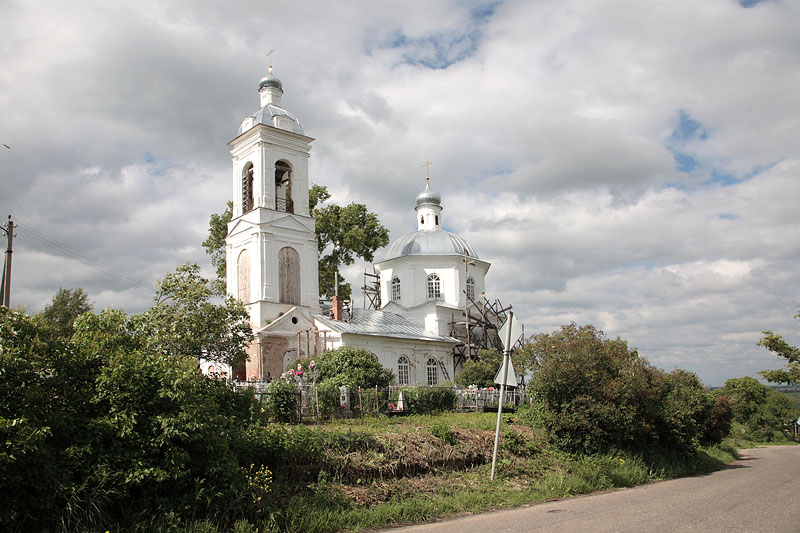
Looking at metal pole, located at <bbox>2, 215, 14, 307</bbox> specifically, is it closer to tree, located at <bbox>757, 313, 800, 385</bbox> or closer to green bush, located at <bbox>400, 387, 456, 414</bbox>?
green bush, located at <bbox>400, 387, 456, 414</bbox>

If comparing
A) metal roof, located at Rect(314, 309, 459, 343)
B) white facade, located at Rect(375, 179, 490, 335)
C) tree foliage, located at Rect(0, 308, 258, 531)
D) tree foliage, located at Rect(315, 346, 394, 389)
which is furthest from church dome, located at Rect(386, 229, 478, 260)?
tree foliage, located at Rect(0, 308, 258, 531)

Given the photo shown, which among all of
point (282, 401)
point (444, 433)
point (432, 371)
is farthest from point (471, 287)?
point (444, 433)

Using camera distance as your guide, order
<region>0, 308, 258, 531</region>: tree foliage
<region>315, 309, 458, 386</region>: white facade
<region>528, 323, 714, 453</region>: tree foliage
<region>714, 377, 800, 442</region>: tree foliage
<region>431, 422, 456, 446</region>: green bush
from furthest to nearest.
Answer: <region>714, 377, 800, 442</region>: tree foliage
<region>315, 309, 458, 386</region>: white facade
<region>528, 323, 714, 453</region>: tree foliage
<region>431, 422, 456, 446</region>: green bush
<region>0, 308, 258, 531</region>: tree foliage

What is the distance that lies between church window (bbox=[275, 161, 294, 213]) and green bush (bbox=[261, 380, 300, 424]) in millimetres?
17689

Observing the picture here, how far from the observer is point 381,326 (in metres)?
36.0

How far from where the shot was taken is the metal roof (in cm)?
3241

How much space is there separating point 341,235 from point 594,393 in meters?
26.4

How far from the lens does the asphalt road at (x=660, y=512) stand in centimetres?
891

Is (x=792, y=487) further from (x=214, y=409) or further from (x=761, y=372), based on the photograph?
(x=761, y=372)

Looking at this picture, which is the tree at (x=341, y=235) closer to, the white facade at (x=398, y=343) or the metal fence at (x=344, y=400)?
the white facade at (x=398, y=343)

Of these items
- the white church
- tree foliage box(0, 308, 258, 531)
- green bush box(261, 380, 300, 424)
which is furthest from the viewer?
the white church

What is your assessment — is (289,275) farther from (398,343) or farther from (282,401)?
(282,401)

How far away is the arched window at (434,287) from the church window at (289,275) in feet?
39.5

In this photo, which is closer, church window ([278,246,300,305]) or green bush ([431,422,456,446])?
green bush ([431,422,456,446])
